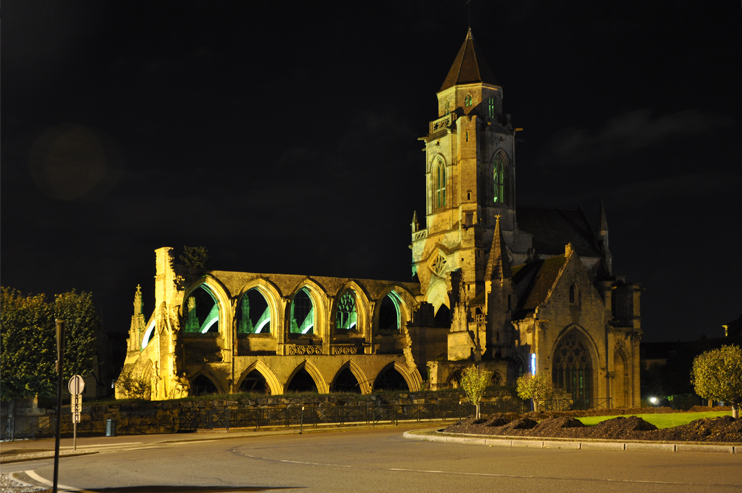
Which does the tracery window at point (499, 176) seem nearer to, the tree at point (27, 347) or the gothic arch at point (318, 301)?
the gothic arch at point (318, 301)

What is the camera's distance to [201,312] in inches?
2312

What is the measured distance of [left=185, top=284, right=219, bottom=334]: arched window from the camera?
46.1 m

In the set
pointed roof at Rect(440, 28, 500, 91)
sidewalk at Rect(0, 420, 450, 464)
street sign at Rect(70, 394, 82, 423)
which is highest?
pointed roof at Rect(440, 28, 500, 91)

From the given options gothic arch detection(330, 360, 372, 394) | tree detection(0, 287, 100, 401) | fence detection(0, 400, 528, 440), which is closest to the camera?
fence detection(0, 400, 528, 440)

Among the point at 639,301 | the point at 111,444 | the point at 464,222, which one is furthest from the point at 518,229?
the point at 111,444

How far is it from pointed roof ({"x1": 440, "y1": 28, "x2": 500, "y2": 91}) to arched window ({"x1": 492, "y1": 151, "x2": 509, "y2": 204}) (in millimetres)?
5580

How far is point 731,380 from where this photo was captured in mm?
23953

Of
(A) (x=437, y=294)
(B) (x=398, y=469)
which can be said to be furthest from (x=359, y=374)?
(B) (x=398, y=469)

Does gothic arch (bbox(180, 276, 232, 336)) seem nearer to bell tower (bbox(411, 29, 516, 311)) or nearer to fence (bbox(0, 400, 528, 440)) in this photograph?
fence (bbox(0, 400, 528, 440))

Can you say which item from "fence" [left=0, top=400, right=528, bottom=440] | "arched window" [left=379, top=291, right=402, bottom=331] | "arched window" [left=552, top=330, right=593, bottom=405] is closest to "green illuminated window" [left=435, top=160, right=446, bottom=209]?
"arched window" [left=379, top=291, right=402, bottom=331]

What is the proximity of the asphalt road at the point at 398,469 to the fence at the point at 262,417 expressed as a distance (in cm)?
734

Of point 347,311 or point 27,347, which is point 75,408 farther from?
point 347,311

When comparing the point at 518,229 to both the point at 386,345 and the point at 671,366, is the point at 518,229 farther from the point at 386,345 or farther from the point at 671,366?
the point at 671,366

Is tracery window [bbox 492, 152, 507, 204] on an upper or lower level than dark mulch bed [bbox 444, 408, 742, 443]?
upper
